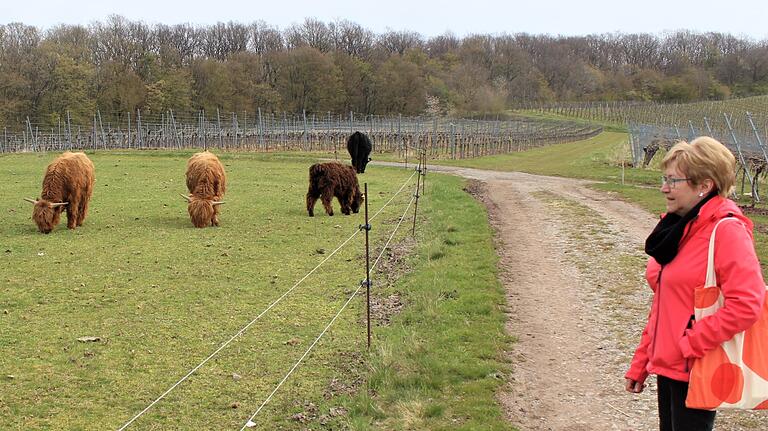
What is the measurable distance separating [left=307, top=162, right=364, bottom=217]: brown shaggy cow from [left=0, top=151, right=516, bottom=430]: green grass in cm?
94

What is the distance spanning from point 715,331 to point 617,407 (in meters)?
2.79

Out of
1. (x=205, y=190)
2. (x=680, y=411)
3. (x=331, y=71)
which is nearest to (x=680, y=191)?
(x=680, y=411)

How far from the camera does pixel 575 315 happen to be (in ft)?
26.6

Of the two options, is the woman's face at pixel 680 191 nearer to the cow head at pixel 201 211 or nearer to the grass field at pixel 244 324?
the grass field at pixel 244 324

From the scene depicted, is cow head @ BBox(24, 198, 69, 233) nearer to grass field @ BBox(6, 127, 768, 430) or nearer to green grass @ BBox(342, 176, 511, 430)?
grass field @ BBox(6, 127, 768, 430)

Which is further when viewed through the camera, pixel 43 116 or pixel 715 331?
pixel 43 116

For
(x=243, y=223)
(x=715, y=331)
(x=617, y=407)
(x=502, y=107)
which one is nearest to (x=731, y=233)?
(x=715, y=331)

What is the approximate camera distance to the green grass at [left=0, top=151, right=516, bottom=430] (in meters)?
5.57

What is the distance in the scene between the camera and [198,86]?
7794 cm

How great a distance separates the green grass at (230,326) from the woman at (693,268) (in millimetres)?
2239

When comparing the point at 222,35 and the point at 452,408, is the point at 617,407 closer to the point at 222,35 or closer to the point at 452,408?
the point at 452,408

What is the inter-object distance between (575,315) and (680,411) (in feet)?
16.6

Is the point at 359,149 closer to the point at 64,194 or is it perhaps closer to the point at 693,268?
the point at 64,194

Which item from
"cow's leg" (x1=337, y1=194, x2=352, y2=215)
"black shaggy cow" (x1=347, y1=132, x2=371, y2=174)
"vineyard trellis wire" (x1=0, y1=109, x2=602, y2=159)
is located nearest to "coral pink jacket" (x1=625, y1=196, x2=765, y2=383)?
"cow's leg" (x1=337, y1=194, x2=352, y2=215)
